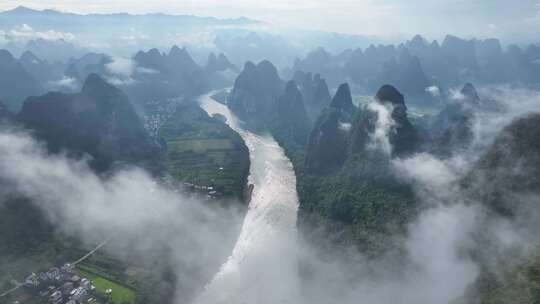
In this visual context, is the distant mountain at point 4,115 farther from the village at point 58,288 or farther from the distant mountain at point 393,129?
the distant mountain at point 393,129

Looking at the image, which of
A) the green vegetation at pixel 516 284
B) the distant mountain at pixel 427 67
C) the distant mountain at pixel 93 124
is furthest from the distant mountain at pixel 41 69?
the green vegetation at pixel 516 284

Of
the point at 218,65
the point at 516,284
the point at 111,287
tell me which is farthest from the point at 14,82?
the point at 516,284

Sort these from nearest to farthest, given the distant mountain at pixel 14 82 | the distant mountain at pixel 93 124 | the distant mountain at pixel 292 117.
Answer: the distant mountain at pixel 93 124, the distant mountain at pixel 292 117, the distant mountain at pixel 14 82

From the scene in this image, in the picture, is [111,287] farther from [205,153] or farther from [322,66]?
[322,66]

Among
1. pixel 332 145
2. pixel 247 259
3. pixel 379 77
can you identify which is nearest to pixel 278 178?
pixel 332 145

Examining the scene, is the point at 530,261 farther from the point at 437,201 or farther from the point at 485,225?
Answer: the point at 437,201

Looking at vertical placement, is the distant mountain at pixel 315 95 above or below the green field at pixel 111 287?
above
